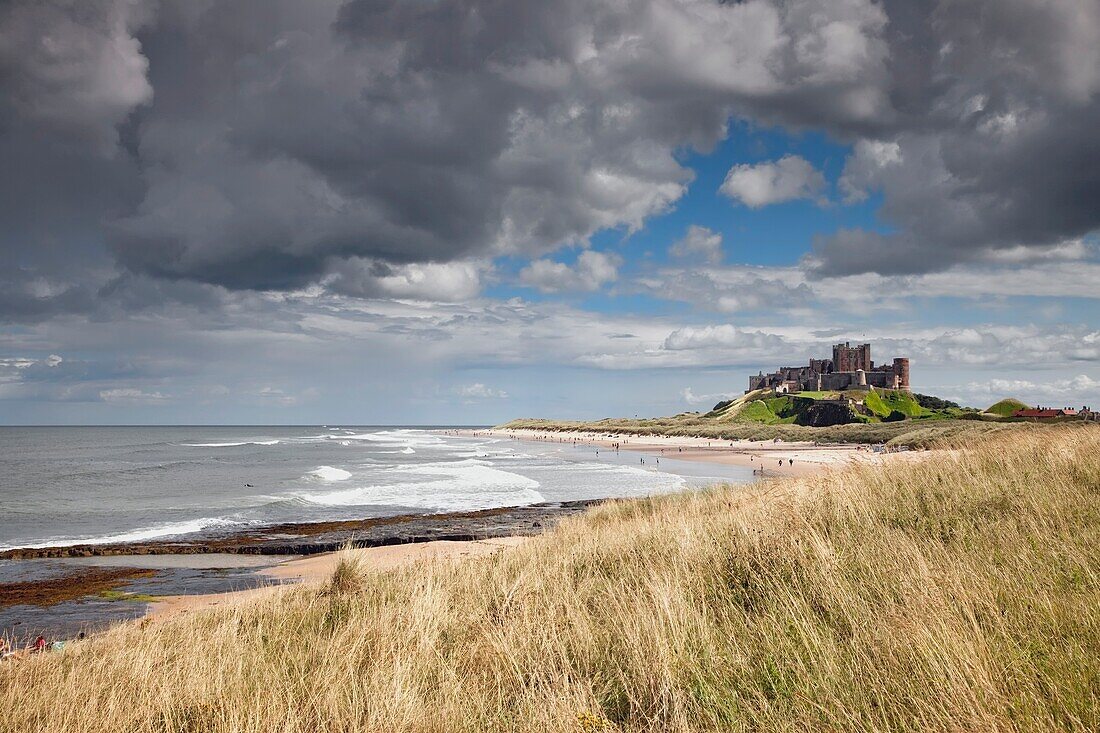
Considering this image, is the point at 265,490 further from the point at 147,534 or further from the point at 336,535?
the point at 336,535

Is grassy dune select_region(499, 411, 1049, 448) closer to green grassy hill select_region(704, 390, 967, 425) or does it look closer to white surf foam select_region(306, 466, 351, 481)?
green grassy hill select_region(704, 390, 967, 425)

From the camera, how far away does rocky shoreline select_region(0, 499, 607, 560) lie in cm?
2114

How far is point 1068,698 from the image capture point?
325 centimetres

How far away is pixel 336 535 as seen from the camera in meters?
23.6

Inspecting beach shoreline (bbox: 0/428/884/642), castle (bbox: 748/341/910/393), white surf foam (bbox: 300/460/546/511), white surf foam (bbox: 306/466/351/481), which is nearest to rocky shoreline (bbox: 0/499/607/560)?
beach shoreline (bbox: 0/428/884/642)

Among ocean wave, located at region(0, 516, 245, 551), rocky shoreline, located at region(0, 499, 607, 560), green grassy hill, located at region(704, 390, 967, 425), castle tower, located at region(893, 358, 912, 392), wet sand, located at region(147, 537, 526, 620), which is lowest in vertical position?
ocean wave, located at region(0, 516, 245, 551)

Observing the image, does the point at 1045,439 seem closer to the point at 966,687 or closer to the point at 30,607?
the point at 966,687

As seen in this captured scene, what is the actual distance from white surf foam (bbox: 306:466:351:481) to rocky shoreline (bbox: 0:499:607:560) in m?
20.6

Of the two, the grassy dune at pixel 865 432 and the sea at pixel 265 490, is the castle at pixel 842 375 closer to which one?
the grassy dune at pixel 865 432

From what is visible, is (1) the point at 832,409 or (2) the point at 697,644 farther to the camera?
(1) the point at 832,409

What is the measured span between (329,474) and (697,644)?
157ft

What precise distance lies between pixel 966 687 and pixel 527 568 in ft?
19.7

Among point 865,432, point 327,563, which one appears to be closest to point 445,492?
point 327,563

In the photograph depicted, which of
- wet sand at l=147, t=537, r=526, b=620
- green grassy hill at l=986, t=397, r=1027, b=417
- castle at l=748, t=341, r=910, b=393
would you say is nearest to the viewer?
wet sand at l=147, t=537, r=526, b=620
